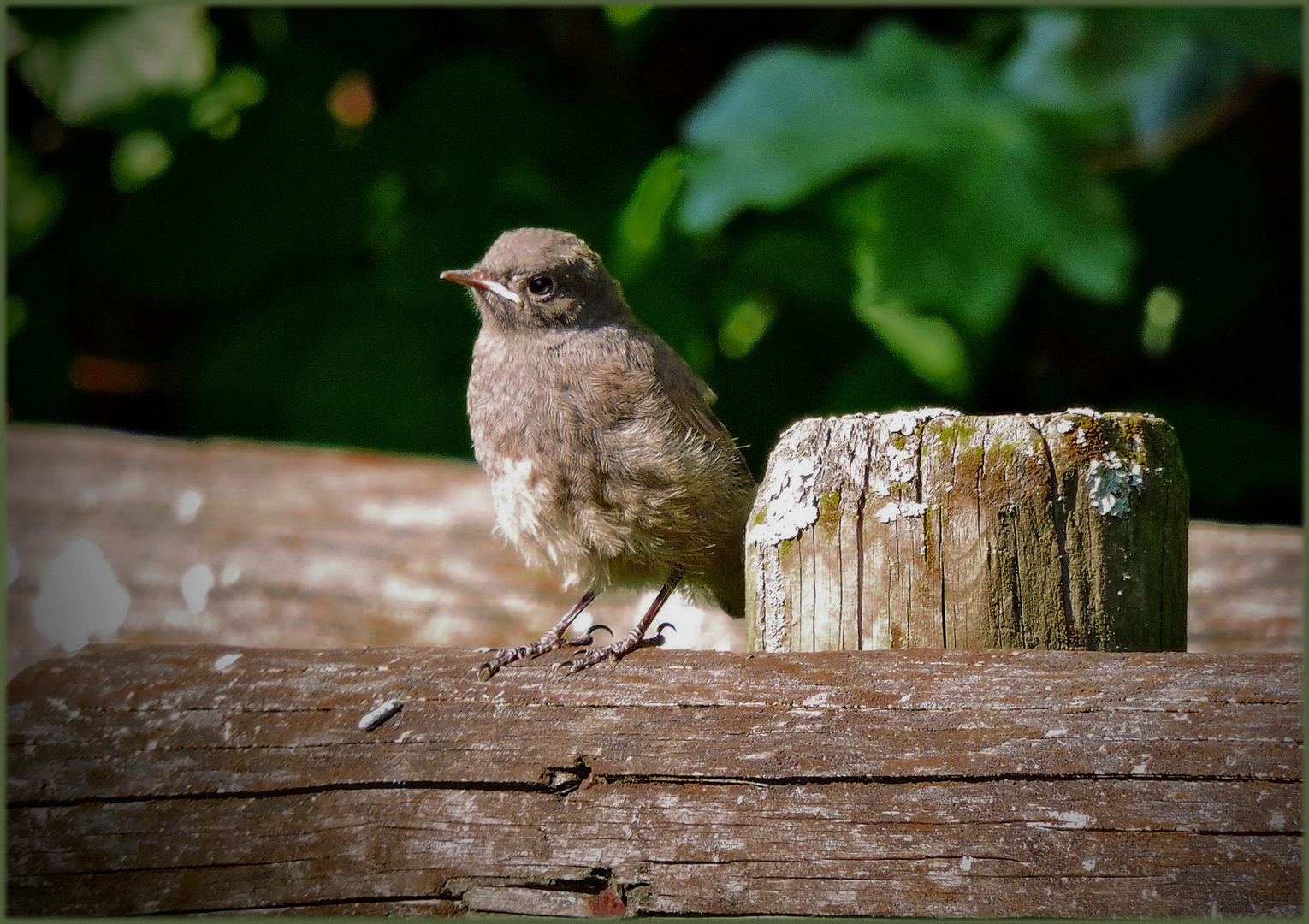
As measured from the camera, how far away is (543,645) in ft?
8.84

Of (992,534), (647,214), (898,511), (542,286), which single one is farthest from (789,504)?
(647,214)

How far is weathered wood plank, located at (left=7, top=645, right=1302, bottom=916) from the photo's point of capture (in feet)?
5.18

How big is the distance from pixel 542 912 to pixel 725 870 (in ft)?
0.96

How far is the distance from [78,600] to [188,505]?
52cm

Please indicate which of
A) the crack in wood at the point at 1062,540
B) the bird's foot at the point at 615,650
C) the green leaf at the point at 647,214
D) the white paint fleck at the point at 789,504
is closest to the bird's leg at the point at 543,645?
the bird's foot at the point at 615,650

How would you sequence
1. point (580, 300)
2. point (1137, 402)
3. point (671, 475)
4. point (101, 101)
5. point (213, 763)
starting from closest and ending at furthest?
point (213, 763)
point (671, 475)
point (580, 300)
point (101, 101)
point (1137, 402)

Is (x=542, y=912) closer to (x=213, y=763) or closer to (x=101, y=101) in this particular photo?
(x=213, y=763)

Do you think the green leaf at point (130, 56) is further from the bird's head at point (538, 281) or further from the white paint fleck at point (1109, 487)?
A: the white paint fleck at point (1109, 487)

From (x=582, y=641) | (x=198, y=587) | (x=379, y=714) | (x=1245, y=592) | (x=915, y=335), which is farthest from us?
(x=915, y=335)

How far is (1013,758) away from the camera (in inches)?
63.7

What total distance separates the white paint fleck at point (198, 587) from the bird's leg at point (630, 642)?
4.32ft

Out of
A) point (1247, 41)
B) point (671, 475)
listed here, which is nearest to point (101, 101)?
point (671, 475)

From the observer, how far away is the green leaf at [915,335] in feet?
11.9

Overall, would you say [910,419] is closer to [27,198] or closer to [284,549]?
[284,549]
